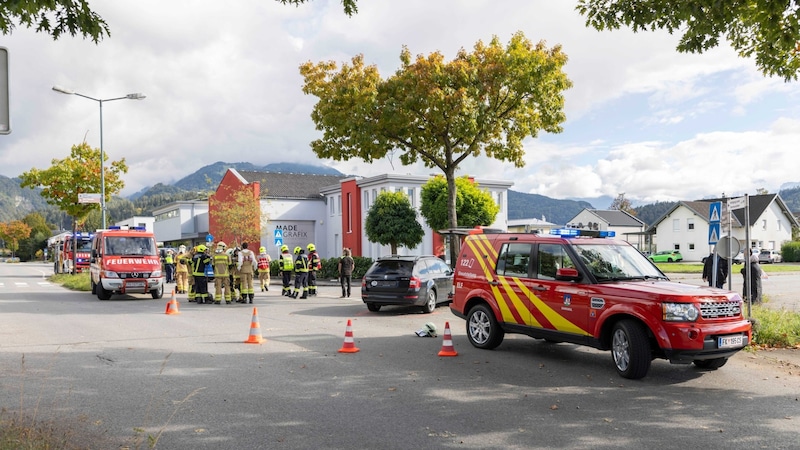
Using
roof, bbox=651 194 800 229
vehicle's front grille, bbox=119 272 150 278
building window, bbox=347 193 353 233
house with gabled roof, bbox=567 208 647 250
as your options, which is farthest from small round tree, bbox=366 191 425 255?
house with gabled roof, bbox=567 208 647 250

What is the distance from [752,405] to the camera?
22.9 feet

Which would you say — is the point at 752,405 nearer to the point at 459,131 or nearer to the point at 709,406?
the point at 709,406

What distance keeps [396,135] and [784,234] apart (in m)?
70.6

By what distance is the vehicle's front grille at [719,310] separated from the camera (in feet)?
25.7

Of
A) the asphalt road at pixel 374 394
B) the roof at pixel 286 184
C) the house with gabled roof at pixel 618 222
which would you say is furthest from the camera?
the house with gabled roof at pixel 618 222

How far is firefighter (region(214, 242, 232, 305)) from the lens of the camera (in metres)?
19.4

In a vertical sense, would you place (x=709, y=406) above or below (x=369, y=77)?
below

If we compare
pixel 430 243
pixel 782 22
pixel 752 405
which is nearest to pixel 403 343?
pixel 752 405

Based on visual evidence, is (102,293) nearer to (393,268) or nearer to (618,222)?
(393,268)

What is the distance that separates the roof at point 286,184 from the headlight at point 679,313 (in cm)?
4340

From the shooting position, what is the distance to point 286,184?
54.2 m

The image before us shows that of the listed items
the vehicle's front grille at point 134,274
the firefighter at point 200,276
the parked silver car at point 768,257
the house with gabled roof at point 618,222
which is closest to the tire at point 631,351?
the firefighter at point 200,276

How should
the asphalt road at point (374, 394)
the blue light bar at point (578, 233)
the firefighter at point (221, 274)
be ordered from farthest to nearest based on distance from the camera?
the firefighter at point (221, 274)
the blue light bar at point (578, 233)
the asphalt road at point (374, 394)

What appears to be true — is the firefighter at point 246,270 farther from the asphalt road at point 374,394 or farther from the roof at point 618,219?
the roof at point 618,219
